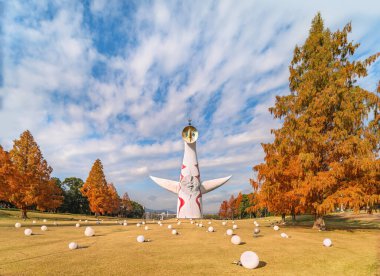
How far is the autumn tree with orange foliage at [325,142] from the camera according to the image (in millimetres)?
13500

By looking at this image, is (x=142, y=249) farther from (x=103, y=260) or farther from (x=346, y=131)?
(x=346, y=131)

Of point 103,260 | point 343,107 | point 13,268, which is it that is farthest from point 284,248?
point 343,107

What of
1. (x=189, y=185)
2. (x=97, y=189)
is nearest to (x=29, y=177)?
(x=97, y=189)

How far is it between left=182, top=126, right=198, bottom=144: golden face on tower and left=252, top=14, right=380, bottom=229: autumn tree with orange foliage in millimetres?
20817

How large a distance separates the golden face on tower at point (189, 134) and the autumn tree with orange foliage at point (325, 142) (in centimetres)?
2082

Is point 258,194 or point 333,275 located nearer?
point 333,275

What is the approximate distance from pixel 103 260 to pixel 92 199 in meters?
44.0

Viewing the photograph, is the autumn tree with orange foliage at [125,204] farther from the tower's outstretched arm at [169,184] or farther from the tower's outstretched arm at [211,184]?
the tower's outstretched arm at [211,184]

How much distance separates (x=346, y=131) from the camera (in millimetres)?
14117

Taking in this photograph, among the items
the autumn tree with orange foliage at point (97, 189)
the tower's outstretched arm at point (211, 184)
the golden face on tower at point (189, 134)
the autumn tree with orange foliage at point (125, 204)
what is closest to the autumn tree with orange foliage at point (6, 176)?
the autumn tree with orange foliage at point (97, 189)

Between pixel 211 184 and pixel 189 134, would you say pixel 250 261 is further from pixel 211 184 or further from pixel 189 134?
pixel 211 184

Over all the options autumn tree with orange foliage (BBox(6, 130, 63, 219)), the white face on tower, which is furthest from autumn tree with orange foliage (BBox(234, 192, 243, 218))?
autumn tree with orange foliage (BBox(6, 130, 63, 219))

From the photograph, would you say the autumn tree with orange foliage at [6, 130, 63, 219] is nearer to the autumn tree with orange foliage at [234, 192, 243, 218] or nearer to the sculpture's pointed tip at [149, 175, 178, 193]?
the sculpture's pointed tip at [149, 175, 178, 193]

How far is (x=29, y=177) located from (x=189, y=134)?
21.2 m
